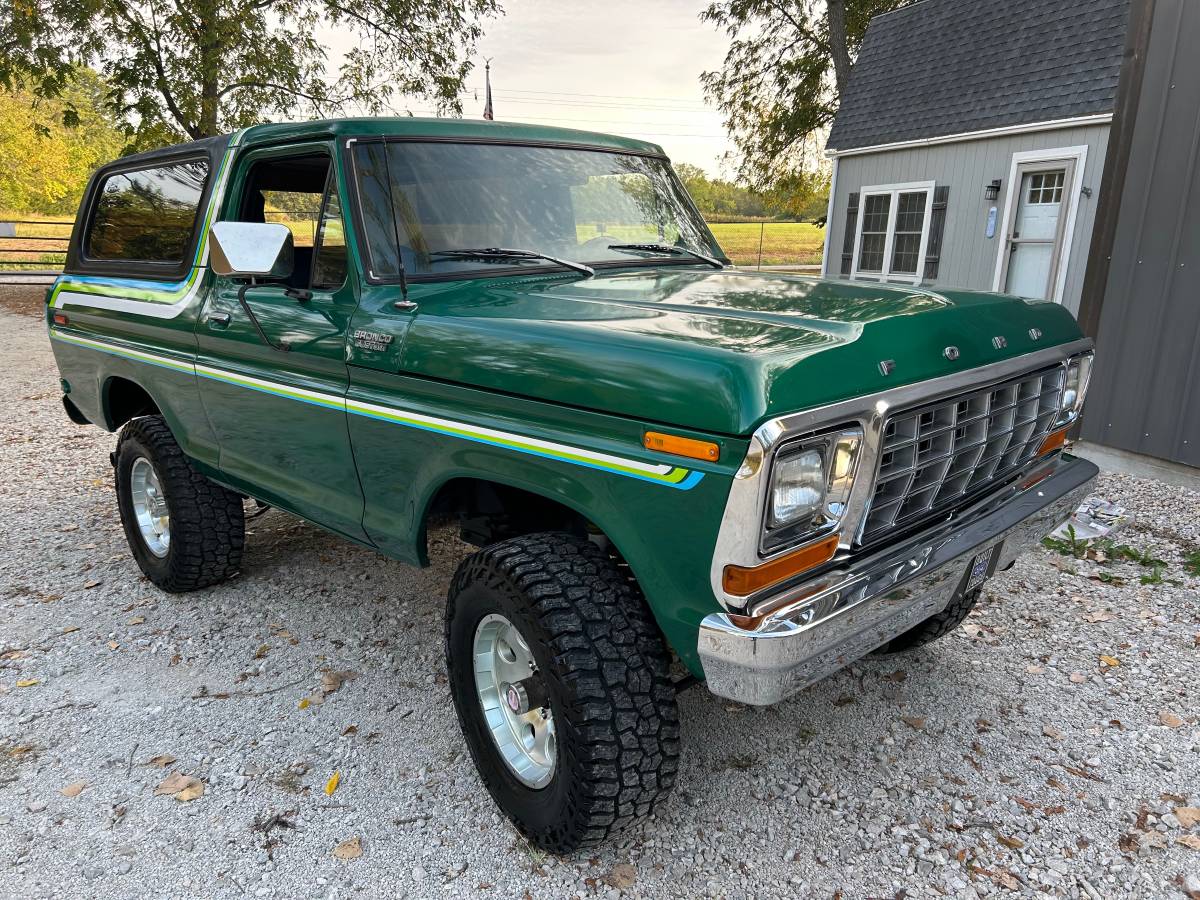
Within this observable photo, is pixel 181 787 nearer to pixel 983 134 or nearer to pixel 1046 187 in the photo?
pixel 1046 187

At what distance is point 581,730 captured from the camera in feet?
7.39

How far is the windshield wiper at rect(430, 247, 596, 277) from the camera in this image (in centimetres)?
303

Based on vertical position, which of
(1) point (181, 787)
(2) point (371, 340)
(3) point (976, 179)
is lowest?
(1) point (181, 787)

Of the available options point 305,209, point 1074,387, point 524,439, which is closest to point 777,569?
point 524,439

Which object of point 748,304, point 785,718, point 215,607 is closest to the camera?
point 748,304

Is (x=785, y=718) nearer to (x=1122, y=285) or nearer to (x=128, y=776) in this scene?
(x=128, y=776)

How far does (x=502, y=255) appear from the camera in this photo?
3098mm

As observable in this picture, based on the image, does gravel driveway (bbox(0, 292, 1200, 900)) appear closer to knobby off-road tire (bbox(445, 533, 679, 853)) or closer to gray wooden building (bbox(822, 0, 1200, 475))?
knobby off-road tire (bbox(445, 533, 679, 853))

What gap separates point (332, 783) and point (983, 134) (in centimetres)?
1022

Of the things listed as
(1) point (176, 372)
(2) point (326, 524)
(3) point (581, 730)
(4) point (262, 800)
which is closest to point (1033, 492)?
(3) point (581, 730)

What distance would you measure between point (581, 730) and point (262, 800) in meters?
1.28

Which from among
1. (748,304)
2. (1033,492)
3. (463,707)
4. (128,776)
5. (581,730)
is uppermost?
(748,304)

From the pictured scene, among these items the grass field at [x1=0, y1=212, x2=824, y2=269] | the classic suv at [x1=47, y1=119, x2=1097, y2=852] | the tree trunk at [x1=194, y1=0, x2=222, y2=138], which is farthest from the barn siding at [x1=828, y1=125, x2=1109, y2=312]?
the grass field at [x1=0, y1=212, x2=824, y2=269]

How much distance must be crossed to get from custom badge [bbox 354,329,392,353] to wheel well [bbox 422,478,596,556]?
501mm
